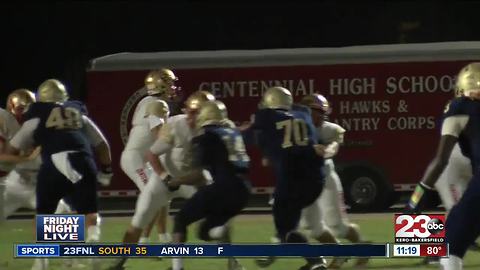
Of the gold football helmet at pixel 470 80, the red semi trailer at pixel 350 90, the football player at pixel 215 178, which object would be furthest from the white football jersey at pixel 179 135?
the red semi trailer at pixel 350 90

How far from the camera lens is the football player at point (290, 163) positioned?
10.6 metres

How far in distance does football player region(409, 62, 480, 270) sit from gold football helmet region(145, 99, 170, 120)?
354 cm

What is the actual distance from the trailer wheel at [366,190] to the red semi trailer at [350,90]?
0.05 feet

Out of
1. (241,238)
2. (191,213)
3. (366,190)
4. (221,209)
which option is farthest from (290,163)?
(366,190)

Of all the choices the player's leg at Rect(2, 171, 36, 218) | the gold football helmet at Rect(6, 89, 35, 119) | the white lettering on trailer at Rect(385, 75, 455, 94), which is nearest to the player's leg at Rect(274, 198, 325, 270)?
the player's leg at Rect(2, 171, 36, 218)

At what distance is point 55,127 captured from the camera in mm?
10766

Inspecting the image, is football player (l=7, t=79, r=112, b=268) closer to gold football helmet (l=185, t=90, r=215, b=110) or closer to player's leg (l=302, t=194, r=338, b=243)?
gold football helmet (l=185, t=90, r=215, b=110)

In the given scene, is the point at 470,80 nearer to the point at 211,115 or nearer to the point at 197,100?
the point at 211,115

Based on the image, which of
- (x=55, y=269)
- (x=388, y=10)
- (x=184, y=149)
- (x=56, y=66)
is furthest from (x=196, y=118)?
(x=388, y=10)

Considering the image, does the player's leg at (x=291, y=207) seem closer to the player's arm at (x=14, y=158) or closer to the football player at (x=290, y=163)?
the football player at (x=290, y=163)

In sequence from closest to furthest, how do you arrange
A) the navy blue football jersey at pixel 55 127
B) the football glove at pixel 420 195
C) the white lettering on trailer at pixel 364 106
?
the football glove at pixel 420 195 < the navy blue football jersey at pixel 55 127 < the white lettering on trailer at pixel 364 106

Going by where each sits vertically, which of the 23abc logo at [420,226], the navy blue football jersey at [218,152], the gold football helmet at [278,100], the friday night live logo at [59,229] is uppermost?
the gold football helmet at [278,100]

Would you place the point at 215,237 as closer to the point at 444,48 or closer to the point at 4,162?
the point at 4,162

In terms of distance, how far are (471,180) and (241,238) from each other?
6060 millimetres
